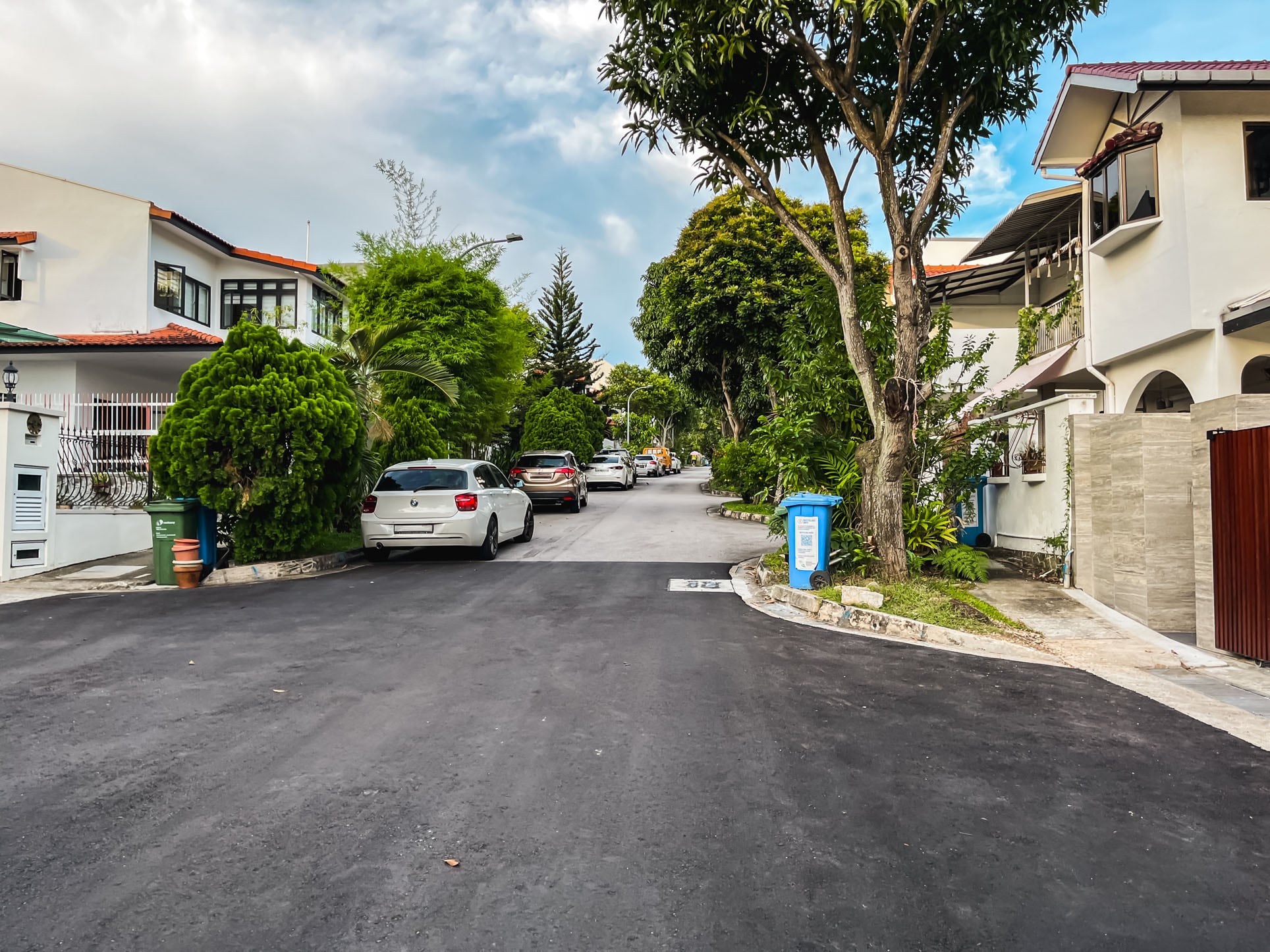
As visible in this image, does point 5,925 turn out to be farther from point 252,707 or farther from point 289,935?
point 252,707

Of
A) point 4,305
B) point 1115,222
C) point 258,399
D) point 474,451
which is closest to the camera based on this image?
point 258,399

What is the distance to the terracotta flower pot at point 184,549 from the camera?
11.5 m

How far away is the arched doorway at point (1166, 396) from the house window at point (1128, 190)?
3132 mm

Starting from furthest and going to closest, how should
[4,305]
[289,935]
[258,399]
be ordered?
[4,305] < [258,399] < [289,935]

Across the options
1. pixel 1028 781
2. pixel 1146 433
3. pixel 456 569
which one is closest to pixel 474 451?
pixel 456 569

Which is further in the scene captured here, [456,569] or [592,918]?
[456,569]

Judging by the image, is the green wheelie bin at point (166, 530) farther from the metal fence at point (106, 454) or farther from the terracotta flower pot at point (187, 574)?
the metal fence at point (106, 454)

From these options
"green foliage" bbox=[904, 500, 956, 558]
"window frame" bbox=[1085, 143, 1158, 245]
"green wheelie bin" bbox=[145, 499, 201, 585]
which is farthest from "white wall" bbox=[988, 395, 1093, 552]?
"green wheelie bin" bbox=[145, 499, 201, 585]

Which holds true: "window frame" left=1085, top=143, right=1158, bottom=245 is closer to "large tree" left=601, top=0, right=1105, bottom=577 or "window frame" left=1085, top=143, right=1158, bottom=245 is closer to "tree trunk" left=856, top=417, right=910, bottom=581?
"large tree" left=601, top=0, right=1105, bottom=577

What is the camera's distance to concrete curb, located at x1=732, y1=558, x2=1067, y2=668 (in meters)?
7.61

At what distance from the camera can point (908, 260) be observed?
10477 mm

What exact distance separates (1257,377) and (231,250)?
90.1ft

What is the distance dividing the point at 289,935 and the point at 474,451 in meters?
26.2

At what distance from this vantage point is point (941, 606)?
29.2 ft
